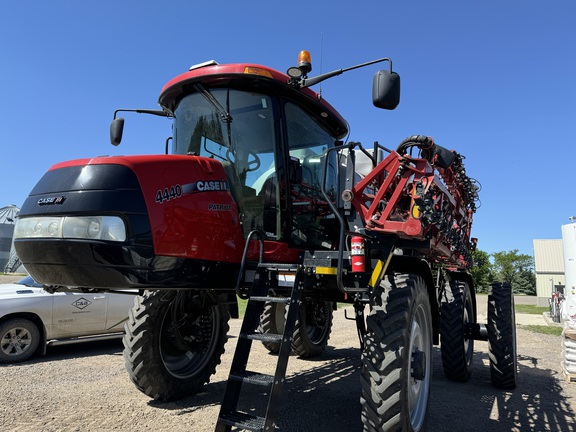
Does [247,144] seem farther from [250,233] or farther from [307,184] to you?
[250,233]

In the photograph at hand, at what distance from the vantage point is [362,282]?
3.50 metres

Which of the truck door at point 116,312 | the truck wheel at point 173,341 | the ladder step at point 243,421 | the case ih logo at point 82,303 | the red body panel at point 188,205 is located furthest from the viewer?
the truck door at point 116,312

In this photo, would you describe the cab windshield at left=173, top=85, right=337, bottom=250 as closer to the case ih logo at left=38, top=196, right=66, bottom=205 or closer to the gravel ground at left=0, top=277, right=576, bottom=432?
the case ih logo at left=38, top=196, right=66, bottom=205

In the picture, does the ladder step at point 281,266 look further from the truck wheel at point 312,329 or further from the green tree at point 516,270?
the green tree at point 516,270

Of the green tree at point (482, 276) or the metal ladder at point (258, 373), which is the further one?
the green tree at point (482, 276)

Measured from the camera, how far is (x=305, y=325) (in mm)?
7270

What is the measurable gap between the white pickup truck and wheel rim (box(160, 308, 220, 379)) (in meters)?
3.25

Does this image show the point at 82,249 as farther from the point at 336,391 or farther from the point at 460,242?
the point at 460,242

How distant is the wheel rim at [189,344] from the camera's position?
472 cm

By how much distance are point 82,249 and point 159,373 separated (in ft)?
7.12

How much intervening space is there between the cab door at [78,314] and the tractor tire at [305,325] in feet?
9.66

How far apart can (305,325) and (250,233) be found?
4108mm

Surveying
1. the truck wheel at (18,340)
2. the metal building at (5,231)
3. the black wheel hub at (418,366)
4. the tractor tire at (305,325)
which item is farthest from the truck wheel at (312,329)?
the metal building at (5,231)

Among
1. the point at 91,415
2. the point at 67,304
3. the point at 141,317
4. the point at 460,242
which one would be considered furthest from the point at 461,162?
the point at 67,304
